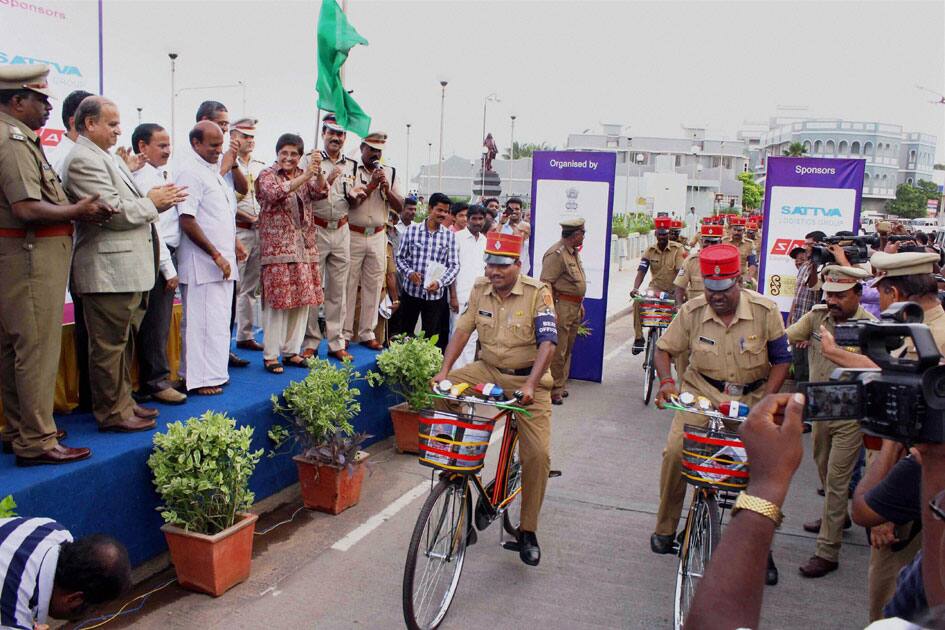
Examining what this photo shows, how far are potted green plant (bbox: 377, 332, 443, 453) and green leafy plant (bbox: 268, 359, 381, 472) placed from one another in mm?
1073

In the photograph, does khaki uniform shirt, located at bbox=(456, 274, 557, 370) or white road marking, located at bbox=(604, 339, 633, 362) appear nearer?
khaki uniform shirt, located at bbox=(456, 274, 557, 370)

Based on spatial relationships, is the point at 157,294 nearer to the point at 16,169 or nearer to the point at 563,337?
the point at 16,169

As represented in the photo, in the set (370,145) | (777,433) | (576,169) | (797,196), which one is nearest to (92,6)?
(370,145)

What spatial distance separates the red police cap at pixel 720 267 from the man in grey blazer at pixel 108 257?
330cm

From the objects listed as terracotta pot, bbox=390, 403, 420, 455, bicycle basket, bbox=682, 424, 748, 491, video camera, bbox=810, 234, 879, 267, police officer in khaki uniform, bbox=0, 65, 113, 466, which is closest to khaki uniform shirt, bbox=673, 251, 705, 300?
video camera, bbox=810, 234, 879, 267

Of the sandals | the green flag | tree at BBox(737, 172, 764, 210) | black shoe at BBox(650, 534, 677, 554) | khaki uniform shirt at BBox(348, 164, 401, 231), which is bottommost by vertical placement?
black shoe at BBox(650, 534, 677, 554)

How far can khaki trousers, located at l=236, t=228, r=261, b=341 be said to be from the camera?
286 inches

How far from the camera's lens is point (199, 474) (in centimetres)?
445

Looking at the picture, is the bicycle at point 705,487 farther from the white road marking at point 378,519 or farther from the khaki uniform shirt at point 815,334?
the white road marking at point 378,519

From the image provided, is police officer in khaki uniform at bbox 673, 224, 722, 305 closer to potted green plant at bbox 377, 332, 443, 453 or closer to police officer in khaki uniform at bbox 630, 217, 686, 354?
police officer in khaki uniform at bbox 630, 217, 686, 354

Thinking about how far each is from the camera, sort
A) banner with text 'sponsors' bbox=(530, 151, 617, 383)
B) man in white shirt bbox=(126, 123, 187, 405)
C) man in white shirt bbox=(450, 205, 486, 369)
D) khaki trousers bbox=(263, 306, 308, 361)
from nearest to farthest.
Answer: man in white shirt bbox=(126, 123, 187, 405) < khaki trousers bbox=(263, 306, 308, 361) < man in white shirt bbox=(450, 205, 486, 369) < banner with text 'sponsors' bbox=(530, 151, 617, 383)

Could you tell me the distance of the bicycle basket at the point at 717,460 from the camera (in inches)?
156

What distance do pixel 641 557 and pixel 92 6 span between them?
594 cm

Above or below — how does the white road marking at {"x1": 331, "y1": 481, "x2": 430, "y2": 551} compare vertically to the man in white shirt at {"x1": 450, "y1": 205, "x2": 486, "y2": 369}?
below
